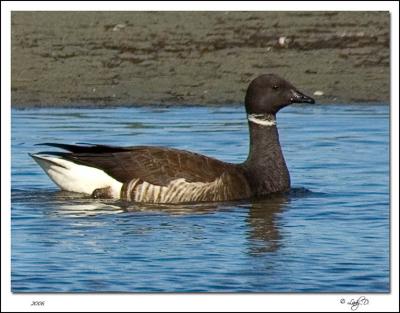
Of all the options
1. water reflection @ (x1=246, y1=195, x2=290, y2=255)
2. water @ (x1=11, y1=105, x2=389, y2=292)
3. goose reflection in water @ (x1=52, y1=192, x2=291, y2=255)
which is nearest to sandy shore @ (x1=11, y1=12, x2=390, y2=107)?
water @ (x1=11, y1=105, x2=389, y2=292)

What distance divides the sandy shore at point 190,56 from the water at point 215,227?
4.14 feet

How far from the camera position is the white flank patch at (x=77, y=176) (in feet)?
36.9

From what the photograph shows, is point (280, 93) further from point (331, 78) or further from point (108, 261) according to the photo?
point (331, 78)

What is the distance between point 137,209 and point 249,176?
1.08 m

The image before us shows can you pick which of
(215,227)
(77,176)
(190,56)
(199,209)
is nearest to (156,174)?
(199,209)

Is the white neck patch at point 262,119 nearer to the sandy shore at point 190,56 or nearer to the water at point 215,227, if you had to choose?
the water at point 215,227

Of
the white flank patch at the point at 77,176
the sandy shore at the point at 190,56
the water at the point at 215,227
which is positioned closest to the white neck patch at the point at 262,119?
the water at the point at 215,227

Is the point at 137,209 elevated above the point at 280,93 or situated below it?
below

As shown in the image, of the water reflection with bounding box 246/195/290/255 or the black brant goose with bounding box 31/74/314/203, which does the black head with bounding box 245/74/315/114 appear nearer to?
the black brant goose with bounding box 31/74/314/203

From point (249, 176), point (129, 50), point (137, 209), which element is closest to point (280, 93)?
point (249, 176)

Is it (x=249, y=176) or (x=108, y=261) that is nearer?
(x=108, y=261)

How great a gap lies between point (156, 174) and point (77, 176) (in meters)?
0.64

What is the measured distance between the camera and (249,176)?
451 inches

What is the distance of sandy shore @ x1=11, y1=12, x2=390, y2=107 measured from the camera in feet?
50.7
